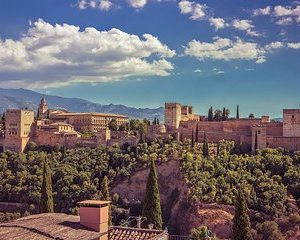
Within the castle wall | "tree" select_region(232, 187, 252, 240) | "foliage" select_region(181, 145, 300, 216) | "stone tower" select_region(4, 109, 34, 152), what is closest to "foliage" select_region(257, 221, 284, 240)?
"foliage" select_region(181, 145, 300, 216)

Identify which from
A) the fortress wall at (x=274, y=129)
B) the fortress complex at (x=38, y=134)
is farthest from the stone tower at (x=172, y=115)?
the fortress wall at (x=274, y=129)

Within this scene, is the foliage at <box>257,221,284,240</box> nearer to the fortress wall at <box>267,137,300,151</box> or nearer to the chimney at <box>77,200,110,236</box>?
the fortress wall at <box>267,137,300,151</box>

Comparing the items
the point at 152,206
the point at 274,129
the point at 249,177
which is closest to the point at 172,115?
the point at 274,129

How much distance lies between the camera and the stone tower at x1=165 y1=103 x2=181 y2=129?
63750mm

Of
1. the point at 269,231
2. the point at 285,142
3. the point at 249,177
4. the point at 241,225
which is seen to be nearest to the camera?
the point at 241,225

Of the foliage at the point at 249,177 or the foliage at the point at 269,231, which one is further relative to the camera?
the foliage at the point at 249,177

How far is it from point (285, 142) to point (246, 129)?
18.8ft

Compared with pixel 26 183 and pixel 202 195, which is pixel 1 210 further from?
pixel 202 195

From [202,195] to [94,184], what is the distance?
12625mm

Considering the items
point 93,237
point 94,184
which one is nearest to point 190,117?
point 94,184

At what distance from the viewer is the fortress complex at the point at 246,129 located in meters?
53.6

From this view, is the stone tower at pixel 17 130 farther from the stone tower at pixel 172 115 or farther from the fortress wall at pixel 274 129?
the fortress wall at pixel 274 129

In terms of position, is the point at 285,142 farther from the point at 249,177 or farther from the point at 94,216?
the point at 94,216

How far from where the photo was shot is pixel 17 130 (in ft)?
213
